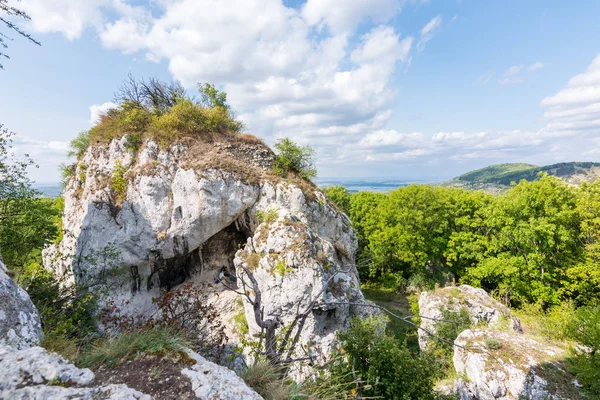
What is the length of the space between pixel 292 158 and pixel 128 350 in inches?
598

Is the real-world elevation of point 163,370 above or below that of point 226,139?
below

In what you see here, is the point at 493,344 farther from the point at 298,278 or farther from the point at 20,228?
the point at 20,228

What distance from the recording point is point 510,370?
9742 millimetres

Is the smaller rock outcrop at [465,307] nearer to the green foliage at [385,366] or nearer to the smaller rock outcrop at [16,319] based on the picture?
the green foliage at [385,366]

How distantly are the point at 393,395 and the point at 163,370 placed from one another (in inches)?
220

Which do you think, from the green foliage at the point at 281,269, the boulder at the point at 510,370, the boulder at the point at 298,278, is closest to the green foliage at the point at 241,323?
the boulder at the point at 298,278

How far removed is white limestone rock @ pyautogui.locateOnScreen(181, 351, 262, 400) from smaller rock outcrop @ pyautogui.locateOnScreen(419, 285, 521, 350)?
50.5 ft

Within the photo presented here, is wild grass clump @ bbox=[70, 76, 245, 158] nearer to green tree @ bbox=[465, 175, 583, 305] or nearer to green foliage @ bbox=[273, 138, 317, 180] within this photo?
green foliage @ bbox=[273, 138, 317, 180]

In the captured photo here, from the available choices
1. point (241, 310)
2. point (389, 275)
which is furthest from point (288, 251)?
point (389, 275)

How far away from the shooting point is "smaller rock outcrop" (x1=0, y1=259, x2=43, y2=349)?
3538mm

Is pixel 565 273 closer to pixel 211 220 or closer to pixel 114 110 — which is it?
pixel 211 220

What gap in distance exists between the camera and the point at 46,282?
819 cm

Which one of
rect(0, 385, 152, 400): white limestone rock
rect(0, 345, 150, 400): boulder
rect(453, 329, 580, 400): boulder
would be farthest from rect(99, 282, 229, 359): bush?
rect(453, 329, 580, 400): boulder

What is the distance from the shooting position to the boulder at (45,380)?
2.38 m
